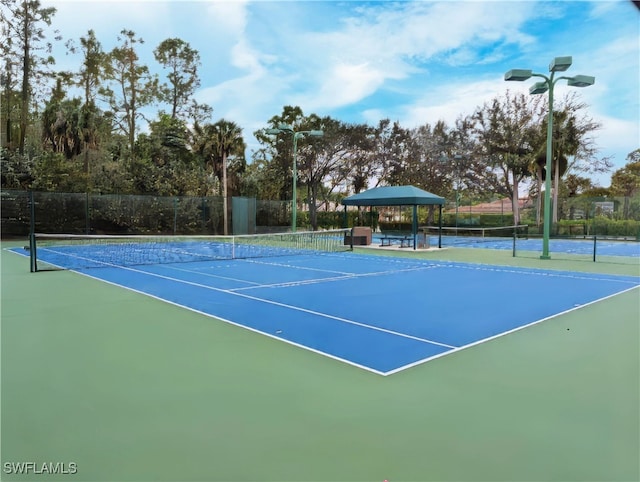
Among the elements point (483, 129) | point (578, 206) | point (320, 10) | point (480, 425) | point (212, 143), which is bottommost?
point (480, 425)

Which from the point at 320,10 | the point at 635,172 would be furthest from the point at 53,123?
the point at 635,172

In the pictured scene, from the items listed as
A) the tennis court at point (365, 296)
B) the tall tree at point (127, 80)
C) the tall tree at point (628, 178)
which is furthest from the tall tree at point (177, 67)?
the tall tree at point (628, 178)

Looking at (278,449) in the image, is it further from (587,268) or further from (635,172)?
(635,172)

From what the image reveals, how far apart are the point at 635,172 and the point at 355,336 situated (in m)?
56.9

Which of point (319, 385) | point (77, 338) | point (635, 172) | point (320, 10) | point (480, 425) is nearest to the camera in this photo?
point (480, 425)

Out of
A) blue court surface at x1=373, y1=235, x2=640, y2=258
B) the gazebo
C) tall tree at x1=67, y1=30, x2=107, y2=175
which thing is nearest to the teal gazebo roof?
the gazebo

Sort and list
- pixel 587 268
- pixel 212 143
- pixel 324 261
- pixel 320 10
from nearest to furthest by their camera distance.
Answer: pixel 320 10 → pixel 587 268 → pixel 324 261 → pixel 212 143

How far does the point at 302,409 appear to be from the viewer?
365 cm

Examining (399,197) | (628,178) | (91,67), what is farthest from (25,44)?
(628,178)

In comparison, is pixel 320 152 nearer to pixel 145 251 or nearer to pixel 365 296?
Result: pixel 145 251

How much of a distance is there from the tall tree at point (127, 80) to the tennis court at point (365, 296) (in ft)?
76.3

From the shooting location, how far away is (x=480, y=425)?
11.1 feet

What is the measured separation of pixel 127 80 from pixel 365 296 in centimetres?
3367

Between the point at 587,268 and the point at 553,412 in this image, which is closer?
the point at 553,412
